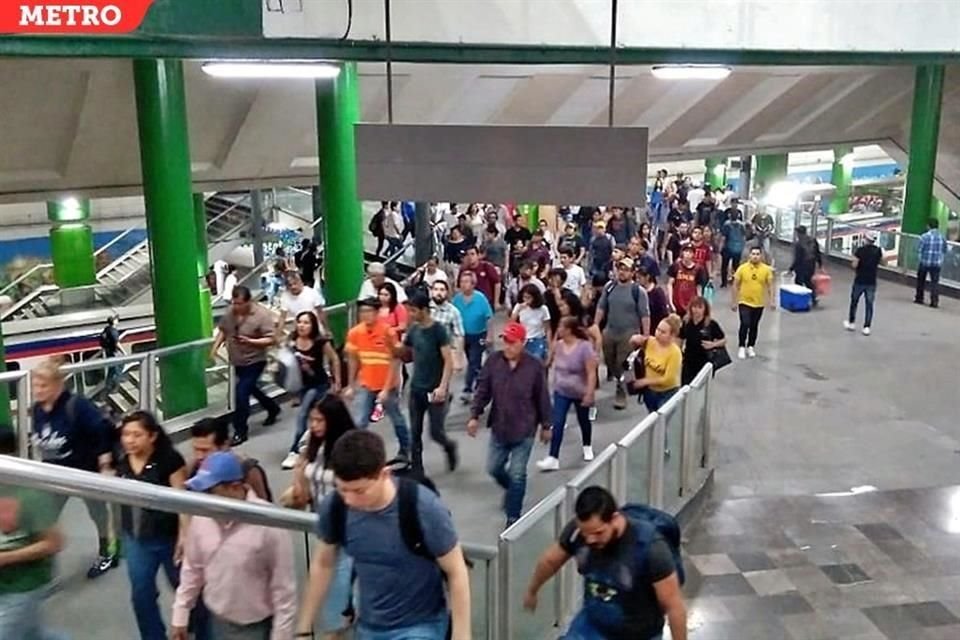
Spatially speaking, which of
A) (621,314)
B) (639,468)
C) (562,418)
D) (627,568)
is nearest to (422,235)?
(621,314)

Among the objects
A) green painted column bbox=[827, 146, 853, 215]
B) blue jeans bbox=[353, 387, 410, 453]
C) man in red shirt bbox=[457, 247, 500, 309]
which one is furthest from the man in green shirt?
green painted column bbox=[827, 146, 853, 215]

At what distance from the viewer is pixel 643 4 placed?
12.5m

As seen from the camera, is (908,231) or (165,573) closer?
(165,573)

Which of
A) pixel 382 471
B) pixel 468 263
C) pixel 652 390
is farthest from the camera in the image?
pixel 468 263

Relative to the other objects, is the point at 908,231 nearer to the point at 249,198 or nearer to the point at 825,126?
the point at 825,126

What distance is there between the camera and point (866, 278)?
45.6ft

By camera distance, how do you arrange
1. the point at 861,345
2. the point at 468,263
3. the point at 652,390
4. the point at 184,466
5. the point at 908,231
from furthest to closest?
1. the point at 908,231
2. the point at 861,345
3. the point at 468,263
4. the point at 652,390
5. the point at 184,466

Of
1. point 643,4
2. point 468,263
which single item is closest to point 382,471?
point 468,263

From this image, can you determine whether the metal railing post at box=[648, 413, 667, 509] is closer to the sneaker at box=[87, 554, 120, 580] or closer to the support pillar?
the sneaker at box=[87, 554, 120, 580]

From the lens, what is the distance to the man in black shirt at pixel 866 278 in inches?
532

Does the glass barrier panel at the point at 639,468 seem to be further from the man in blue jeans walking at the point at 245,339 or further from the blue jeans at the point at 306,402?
the man in blue jeans walking at the point at 245,339

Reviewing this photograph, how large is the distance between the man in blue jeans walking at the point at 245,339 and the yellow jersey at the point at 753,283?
5.97m

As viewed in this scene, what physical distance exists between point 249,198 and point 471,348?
59.7 ft

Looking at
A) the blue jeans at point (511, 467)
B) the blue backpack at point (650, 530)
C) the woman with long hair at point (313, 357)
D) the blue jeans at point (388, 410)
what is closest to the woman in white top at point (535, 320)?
the blue jeans at point (388, 410)
